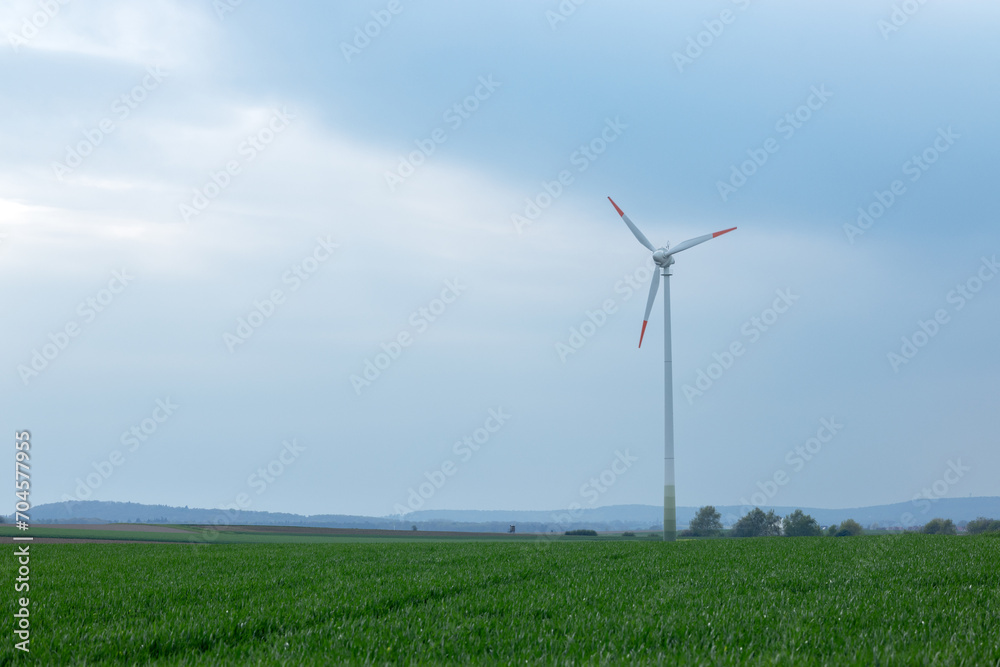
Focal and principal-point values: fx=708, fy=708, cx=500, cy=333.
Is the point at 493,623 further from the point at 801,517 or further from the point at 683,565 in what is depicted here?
the point at 801,517

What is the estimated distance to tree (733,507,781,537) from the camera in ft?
351

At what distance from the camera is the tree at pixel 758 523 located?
107m

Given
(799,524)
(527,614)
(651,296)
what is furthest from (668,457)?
(799,524)

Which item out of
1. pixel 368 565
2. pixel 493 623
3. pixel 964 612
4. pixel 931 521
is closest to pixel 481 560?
pixel 368 565

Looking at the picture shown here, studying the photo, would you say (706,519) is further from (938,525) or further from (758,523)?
(938,525)

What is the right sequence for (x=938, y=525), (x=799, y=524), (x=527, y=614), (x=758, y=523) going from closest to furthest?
(x=527, y=614) < (x=938, y=525) < (x=799, y=524) < (x=758, y=523)

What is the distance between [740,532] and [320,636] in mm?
105811

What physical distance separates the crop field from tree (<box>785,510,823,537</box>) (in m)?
80.2

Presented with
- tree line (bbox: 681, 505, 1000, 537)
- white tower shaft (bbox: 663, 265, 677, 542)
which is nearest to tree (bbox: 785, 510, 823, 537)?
tree line (bbox: 681, 505, 1000, 537)

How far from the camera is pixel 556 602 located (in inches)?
515

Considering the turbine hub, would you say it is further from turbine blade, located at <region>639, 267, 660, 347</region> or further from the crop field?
the crop field

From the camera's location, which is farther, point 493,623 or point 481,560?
point 481,560

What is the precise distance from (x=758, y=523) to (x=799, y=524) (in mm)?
9814

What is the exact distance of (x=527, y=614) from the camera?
11953 millimetres
